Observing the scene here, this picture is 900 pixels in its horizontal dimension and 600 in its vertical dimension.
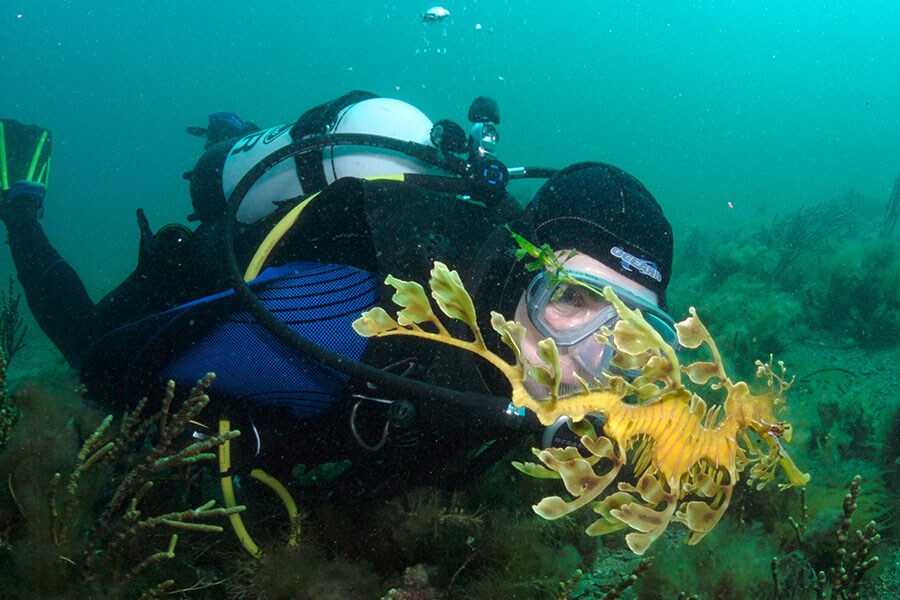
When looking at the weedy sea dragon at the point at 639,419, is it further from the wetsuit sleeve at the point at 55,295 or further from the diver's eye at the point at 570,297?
the wetsuit sleeve at the point at 55,295

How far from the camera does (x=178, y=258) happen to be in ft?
10.2

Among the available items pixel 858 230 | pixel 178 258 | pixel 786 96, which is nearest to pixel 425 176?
pixel 178 258

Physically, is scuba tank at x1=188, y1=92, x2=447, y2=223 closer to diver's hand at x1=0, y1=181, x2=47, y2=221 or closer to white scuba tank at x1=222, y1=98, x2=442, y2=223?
white scuba tank at x1=222, y1=98, x2=442, y2=223

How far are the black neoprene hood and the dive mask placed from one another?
176 millimetres

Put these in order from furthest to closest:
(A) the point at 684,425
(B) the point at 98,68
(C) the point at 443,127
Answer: (B) the point at 98,68 < (C) the point at 443,127 < (A) the point at 684,425

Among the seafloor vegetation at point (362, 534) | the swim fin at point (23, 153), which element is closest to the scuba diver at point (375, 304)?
the seafloor vegetation at point (362, 534)

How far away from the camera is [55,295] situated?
4.70 m

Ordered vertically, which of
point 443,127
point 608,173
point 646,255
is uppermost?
point 443,127

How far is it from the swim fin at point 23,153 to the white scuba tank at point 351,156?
4.46 meters

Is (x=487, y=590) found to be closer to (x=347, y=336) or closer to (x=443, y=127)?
(x=347, y=336)

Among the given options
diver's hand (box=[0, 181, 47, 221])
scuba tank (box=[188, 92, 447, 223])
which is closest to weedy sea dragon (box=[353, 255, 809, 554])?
scuba tank (box=[188, 92, 447, 223])

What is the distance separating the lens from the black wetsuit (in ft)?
7.63

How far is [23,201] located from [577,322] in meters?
6.68

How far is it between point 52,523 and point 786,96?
128 metres
